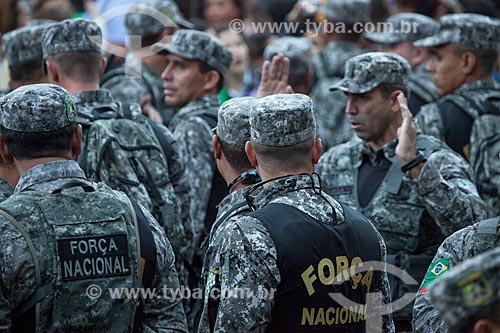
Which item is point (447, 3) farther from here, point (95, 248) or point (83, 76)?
point (95, 248)

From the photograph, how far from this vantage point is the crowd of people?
161 inches

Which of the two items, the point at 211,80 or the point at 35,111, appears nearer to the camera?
the point at 35,111

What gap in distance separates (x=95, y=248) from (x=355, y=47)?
632 centimetres

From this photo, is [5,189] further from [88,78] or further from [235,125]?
[88,78]

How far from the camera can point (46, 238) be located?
4023 millimetres

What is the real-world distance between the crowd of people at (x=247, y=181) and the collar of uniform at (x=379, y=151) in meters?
0.02

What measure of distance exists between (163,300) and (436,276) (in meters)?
1.22

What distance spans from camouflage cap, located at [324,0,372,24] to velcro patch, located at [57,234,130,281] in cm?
630

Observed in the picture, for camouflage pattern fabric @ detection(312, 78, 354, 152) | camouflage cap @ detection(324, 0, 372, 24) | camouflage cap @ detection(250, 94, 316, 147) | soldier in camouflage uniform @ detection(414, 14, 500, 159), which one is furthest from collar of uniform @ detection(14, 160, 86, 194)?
camouflage cap @ detection(324, 0, 372, 24)

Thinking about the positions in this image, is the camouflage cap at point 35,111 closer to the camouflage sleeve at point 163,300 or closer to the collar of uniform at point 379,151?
the camouflage sleeve at point 163,300

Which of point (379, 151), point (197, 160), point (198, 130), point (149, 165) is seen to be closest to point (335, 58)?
point (198, 130)

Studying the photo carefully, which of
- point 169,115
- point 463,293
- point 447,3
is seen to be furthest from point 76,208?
point 447,3

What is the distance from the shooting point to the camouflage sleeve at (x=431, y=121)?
24.2 ft

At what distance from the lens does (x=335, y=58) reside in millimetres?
9945
